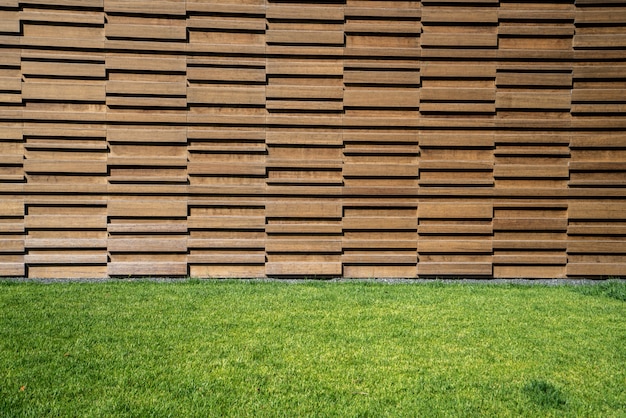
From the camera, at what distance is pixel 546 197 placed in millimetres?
6379

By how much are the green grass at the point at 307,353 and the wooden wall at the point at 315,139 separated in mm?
970

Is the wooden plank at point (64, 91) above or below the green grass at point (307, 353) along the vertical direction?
above

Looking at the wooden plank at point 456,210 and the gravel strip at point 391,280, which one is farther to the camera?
the wooden plank at point 456,210

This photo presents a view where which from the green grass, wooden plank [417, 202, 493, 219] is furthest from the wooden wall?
the green grass

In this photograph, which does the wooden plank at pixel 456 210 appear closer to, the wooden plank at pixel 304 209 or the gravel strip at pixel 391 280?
the gravel strip at pixel 391 280

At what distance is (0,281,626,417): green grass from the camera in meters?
2.72

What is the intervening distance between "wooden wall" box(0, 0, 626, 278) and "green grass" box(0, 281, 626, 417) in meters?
0.97

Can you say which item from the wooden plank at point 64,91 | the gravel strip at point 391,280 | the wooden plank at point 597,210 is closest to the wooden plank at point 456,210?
the gravel strip at point 391,280

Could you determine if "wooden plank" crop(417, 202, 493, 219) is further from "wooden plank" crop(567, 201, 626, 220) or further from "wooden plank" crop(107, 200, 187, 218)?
"wooden plank" crop(107, 200, 187, 218)

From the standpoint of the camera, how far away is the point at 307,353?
3.49 metres

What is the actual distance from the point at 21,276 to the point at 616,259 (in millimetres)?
7914

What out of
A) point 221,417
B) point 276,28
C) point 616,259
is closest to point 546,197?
point 616,259

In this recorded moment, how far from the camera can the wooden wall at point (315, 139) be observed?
20.0 ft

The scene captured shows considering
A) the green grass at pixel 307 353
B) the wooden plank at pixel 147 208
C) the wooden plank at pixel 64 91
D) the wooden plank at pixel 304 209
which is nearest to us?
the green grass at pixel 307 353
